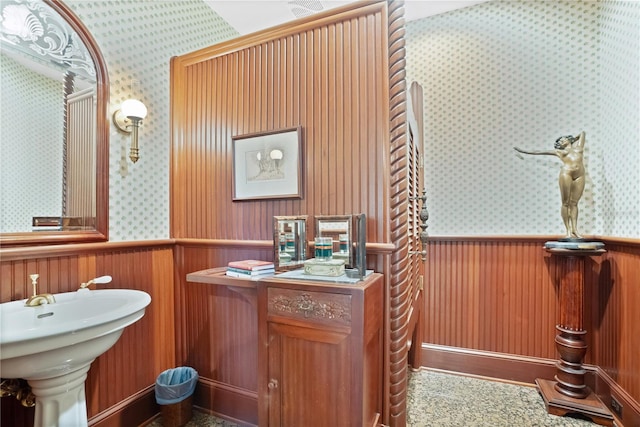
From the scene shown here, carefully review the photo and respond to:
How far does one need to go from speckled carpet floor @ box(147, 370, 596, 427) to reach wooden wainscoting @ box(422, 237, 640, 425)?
170 millimetres

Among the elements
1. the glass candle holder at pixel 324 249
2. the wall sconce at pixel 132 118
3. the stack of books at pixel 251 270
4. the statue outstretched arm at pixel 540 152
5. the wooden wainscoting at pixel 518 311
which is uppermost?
the wall sconce at pixel 132 118

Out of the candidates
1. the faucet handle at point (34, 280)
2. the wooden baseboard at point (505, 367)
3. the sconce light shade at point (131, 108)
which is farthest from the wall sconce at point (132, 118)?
the wooden baseboard at point (505, 367)

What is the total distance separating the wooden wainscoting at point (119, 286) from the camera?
1.32 meters

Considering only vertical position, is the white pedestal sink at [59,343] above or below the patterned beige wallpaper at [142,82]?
below

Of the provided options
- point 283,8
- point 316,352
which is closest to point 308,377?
point 316,352

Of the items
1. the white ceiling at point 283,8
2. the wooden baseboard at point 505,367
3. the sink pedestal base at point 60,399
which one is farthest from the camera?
the white ceiling at point 283,8

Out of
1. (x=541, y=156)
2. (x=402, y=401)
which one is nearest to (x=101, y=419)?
(x=402, y=401)

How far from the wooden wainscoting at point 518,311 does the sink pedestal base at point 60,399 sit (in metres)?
2.40

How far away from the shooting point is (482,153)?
2.43 meters

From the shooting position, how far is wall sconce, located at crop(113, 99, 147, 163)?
1702mm

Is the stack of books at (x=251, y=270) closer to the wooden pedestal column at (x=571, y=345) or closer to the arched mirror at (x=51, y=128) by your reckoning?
the arched mirror at (x=51, y=128)

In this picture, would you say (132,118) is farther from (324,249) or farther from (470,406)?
(470,406)

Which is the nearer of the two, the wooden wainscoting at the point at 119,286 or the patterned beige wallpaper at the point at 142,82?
the wooden wainscoting at the point at 119,286

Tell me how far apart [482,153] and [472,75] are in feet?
2.27
